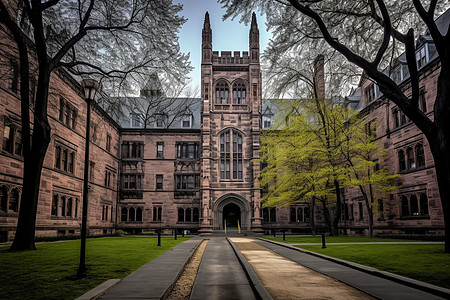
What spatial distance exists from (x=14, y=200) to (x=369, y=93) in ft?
104

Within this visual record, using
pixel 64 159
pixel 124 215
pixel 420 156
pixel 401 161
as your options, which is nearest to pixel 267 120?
pixel 401 161

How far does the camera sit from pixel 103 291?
7.03 metres

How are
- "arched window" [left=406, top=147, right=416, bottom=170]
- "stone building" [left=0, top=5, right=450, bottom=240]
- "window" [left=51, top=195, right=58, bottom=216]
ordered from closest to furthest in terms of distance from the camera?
1. "window" [left=51, top=195, right=58, bottom=216]
2. "arched window" [left=406, top=147, right=416, bottom=170]
3. "stone building" [left=0, top=5, right=450, bottom=240]

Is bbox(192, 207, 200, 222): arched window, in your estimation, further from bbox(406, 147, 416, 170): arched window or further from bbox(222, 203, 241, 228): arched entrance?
bbox(406, 147, 416, 170): arched window

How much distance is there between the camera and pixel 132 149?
148ft

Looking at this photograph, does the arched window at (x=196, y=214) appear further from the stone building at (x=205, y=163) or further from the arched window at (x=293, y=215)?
the arched window at (x=293, y=215)

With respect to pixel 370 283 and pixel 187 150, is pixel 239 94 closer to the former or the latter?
pixel 187 150

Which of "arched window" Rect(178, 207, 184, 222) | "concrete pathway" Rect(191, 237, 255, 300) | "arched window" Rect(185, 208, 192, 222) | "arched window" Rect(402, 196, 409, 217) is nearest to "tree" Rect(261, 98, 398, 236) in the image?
"arched window" Rect(402, 196, 409, 217)

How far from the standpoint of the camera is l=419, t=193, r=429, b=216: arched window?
26.8 m

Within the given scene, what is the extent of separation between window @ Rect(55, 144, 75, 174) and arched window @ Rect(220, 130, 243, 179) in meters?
16.9

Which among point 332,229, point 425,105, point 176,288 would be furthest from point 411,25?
point 332,229

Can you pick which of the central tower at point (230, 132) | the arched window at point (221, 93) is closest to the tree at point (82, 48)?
the central tower at point (230, 132)

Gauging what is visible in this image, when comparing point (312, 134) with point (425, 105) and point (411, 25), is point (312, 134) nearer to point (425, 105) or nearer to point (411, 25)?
point (425, 105)

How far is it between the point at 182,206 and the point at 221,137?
941cm
